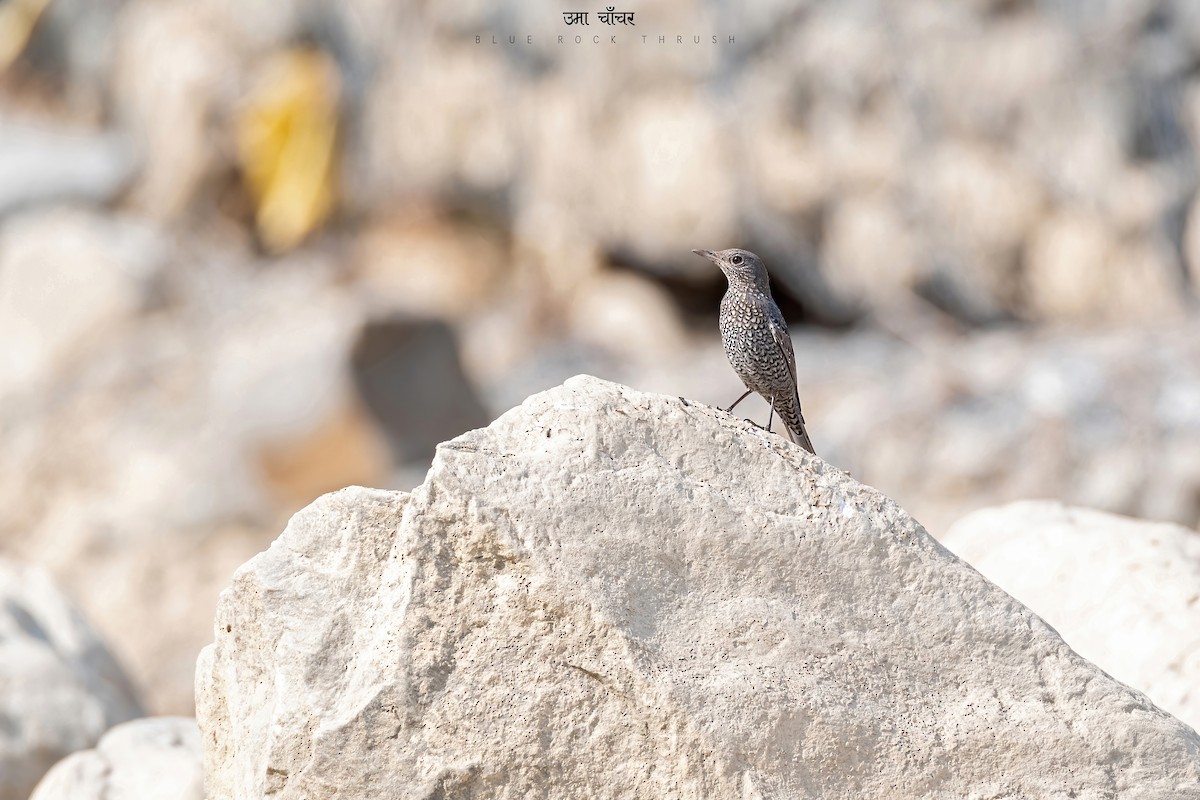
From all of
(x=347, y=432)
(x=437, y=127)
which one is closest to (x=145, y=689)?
(x=347, y=432)

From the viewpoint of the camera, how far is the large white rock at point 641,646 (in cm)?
283

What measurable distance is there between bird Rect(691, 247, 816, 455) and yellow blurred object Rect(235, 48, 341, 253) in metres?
13.0

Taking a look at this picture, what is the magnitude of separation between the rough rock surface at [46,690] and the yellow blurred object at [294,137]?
11.9 metres

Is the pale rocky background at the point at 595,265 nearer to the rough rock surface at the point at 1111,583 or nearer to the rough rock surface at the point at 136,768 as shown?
the rough rock surface at the point at 136,768

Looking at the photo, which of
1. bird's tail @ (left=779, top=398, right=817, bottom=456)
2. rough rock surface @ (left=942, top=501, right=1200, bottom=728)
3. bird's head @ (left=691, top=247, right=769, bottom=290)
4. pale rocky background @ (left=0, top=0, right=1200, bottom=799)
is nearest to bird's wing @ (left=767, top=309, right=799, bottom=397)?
bird's head @ (left=691, top=247, right=769, bottom=290)

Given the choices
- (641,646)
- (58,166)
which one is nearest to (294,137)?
(58,166)

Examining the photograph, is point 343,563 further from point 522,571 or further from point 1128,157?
point 1128,157

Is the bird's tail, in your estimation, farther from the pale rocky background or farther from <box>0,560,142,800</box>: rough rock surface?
the pale rocky background

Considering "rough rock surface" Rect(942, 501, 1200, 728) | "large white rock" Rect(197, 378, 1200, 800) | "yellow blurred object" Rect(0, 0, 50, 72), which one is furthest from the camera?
"yellow blurred object" Rect(0, 0, 50, 72)

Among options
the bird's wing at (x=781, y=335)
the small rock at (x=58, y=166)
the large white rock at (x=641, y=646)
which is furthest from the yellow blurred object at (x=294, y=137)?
the large white rock at (x=641, y=646)

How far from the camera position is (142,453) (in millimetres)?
12891

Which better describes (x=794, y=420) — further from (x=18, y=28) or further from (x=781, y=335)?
(x=18, y=28)

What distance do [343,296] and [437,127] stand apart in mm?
2274

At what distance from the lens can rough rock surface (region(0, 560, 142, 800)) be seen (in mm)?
4965
